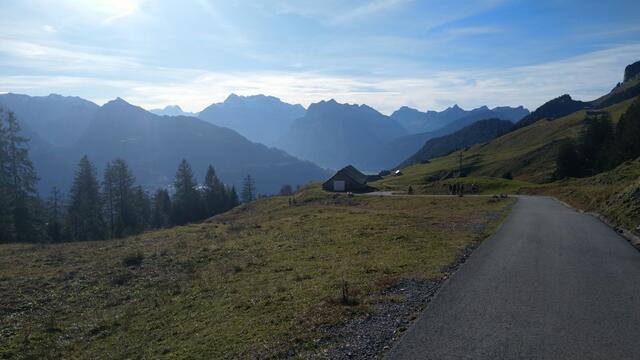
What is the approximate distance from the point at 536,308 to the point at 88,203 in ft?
255

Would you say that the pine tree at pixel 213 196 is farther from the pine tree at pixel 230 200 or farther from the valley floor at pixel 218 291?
the valley floor at pixel 218 291

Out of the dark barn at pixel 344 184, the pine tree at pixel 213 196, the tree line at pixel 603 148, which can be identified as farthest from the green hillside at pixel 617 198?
the pine tree at pixel 213 196

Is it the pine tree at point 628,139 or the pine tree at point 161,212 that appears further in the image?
the pine tree at point 161,212

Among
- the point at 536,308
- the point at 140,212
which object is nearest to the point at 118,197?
the point at 140,212

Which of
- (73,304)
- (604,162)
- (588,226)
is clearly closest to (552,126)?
(604,162)

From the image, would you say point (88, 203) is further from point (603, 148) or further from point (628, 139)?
point (603, 148)

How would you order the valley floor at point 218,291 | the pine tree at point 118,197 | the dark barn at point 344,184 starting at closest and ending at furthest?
the valley floor at point 218,291
the pine tree at point 118,197
the dark barn at point 344,184

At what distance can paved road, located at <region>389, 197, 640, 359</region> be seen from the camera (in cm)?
937

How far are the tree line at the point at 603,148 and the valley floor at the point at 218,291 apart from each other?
61825mm

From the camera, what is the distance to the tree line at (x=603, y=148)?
248ft

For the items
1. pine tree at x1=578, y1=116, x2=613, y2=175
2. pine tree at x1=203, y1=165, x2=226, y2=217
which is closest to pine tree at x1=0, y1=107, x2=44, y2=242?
pine tree at x1=203, y1=165, x2=226, y2=217

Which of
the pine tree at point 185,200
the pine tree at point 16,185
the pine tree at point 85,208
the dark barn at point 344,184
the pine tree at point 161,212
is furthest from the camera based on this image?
the pine tree at point 185,200

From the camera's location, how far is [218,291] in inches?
661

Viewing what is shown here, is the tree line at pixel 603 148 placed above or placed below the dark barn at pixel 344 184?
above
